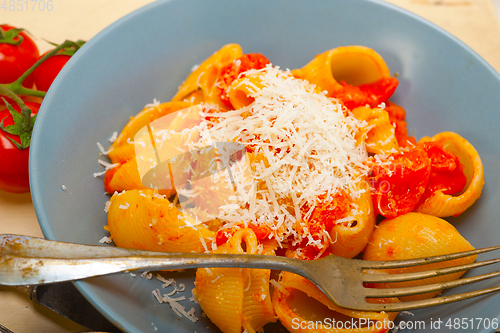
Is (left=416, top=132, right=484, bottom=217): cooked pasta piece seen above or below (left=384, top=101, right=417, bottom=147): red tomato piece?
below

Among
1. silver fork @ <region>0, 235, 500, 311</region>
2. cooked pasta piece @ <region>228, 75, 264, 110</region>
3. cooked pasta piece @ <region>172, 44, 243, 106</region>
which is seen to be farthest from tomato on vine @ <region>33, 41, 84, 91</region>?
silver fork @ <region>0, 235, 500, 311</region>

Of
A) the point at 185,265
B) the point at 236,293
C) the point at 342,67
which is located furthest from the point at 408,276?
the point at 342,67

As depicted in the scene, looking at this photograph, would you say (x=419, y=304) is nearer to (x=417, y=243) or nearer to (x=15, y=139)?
(x=417, y=243)

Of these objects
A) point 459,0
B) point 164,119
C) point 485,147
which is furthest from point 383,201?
point 459,0

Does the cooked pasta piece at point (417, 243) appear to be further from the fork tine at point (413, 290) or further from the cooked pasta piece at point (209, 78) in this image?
the cooked pasta piece at point (209, 78)

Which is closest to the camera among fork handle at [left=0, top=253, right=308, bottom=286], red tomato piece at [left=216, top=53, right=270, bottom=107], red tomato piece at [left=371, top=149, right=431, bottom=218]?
fork handle at [left=0, top=253, right=308, bottom=286]

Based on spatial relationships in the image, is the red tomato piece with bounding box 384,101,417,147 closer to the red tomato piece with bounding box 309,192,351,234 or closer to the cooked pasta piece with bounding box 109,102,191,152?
the red tomato piece with bounding box 309,192,351,234
